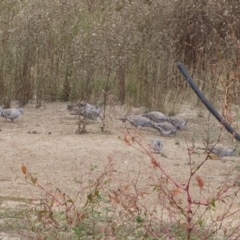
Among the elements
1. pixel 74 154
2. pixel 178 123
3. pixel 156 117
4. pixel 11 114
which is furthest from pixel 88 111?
pixel 74 154

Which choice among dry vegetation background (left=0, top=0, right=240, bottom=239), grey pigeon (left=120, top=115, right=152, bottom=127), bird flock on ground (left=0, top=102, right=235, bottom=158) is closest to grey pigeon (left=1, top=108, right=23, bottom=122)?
bird flock on ground (left=0, top=102, right=235, bottom=158)

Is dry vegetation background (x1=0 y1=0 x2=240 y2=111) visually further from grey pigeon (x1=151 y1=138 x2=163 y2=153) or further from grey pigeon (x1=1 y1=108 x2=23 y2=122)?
grey pigeon (x1=151 y1=138 x2=163 y2=153)

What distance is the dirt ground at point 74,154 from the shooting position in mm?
7426

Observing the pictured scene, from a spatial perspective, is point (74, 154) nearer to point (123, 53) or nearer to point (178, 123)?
point (178, 123)

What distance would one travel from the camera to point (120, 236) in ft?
17.5

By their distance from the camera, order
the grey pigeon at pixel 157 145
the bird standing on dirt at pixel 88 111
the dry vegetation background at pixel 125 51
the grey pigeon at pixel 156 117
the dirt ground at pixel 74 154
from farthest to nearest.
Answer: the dry vegetation background at pixel 125 51
the grey pigeon at pixel 156 117
the bird standing on dirt at pixel 88 111
the grey pigeon at pixel 157 145
the dirt ground at pixel 74 154

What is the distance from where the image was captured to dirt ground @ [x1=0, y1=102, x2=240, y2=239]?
7426mm

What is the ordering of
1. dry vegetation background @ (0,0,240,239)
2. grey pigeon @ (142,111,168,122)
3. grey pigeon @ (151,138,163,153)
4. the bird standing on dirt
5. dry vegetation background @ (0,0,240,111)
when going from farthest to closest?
1. dry vegetation background @ (0,0,240,111)
2. dry vegetation background @ (0,0,240,239)
3. grey pigeon @ (142,111,168,122)
4. the bird standing on dirt
5. grey pigeon @ (151,138,163,153)

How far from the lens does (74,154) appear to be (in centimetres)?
827

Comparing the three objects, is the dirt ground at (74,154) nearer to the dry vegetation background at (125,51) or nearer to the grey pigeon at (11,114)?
the grey pigeon at (11,114)

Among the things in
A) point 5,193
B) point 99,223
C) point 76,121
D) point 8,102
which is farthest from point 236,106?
point 99,223

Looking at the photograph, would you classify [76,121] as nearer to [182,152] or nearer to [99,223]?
[182,152]

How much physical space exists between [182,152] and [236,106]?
206cm

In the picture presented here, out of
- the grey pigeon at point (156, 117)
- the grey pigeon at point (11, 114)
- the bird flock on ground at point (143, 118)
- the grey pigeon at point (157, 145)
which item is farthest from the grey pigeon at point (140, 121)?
the grey pigeon at point (11, 114)
